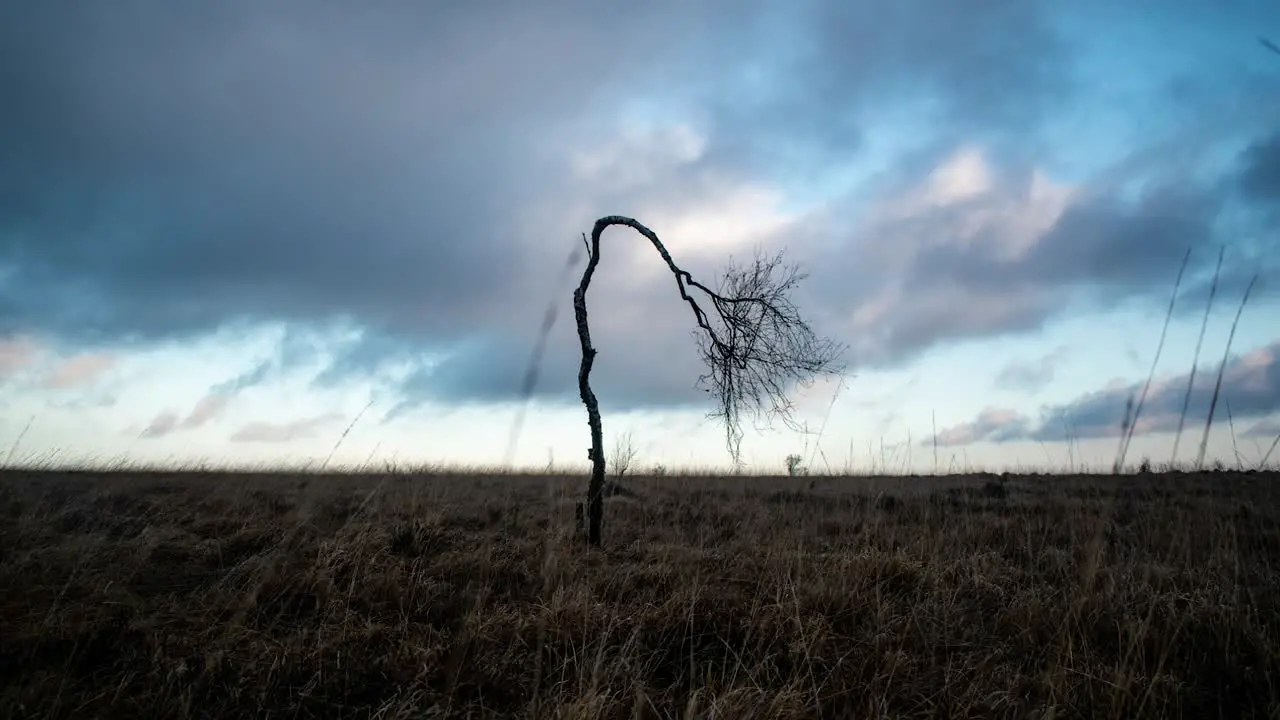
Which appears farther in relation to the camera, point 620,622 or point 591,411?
point 591,411

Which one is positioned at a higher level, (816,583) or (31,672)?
(816,583)

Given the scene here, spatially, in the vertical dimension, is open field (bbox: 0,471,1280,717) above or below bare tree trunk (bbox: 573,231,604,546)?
below

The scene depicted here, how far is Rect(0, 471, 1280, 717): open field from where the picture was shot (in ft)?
12.1

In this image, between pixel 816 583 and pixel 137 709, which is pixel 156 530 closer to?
pixel 137 709

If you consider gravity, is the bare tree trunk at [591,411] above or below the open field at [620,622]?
above

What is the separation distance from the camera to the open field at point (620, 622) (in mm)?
3684

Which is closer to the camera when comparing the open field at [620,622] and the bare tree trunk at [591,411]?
the open field at [620,622]

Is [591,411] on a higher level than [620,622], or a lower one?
higher

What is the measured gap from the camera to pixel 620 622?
14.9ft

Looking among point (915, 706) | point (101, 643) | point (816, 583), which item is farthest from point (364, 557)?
point (915, 706)

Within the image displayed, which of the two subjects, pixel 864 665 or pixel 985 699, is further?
pixel 864 665

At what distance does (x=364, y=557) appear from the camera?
5848 millimetres

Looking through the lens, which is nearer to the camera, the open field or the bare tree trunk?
the open field

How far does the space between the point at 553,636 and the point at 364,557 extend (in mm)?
2399
